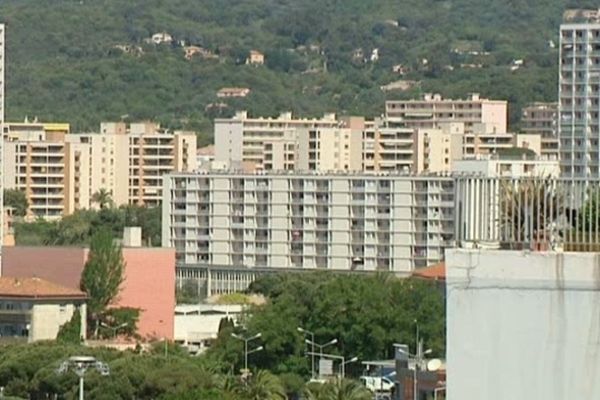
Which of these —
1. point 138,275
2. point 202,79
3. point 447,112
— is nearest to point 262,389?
point 138,275

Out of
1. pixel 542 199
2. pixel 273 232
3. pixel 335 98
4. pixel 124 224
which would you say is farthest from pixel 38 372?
pixel 335 98

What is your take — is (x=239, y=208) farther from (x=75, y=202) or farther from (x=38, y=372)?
(x=38, y=372)

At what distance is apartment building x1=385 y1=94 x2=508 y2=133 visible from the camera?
143875 millimetres

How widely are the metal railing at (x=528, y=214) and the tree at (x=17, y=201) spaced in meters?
111

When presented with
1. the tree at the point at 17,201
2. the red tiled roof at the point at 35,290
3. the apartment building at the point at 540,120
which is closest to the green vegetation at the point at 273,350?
the red tiled roof at the point at 35,290

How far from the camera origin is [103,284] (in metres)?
65.6

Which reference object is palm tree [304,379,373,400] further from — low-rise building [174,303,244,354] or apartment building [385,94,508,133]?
apartment building [385,94,508,133]

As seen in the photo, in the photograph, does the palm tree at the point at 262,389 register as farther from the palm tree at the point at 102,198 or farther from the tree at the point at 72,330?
the palm tree at the point at 102,198

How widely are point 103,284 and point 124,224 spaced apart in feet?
122

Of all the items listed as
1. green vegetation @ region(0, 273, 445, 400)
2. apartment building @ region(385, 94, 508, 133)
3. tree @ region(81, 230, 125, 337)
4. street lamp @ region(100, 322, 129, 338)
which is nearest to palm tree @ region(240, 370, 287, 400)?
green vegetation @ region(0, 273, 445, 400)

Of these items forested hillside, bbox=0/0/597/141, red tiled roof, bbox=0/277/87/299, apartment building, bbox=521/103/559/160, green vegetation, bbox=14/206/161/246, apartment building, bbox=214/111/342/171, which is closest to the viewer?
red tiled roof, bbox=0/277/87/299

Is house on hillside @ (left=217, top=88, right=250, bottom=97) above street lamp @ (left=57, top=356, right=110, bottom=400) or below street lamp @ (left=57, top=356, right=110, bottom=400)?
above

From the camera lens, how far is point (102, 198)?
120 metres

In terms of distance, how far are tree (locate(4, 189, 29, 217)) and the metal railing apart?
110738mm
